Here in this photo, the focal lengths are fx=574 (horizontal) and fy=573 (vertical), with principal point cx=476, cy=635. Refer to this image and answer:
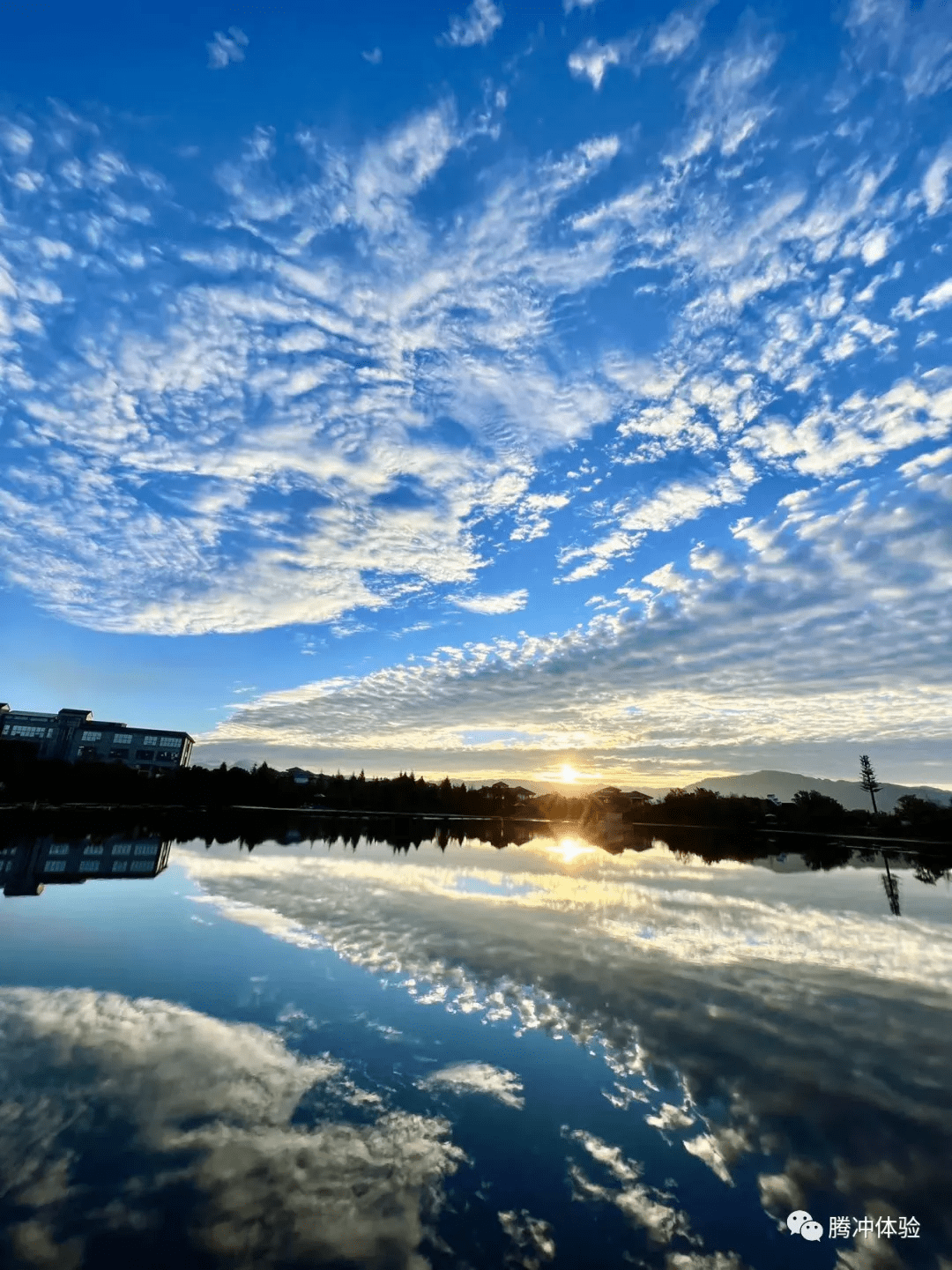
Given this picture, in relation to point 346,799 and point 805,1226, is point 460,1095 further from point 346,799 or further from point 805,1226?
point 346,799

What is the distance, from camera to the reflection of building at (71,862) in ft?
90.2

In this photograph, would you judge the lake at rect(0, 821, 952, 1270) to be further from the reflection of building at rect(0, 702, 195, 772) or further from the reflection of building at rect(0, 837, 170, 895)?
the reflection of building at rect(0, 702, 195, 772)

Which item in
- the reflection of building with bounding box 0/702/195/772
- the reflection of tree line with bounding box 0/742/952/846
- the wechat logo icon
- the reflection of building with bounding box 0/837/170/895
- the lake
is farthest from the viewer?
the reflection of building with bounding box 0/702/195/772

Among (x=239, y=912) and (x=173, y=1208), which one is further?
(x=239, y=912)

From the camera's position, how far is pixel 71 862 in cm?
3409

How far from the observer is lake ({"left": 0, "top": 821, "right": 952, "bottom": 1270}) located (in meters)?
6.68

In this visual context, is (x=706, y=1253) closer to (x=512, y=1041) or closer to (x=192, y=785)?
(x=512, y=1041)

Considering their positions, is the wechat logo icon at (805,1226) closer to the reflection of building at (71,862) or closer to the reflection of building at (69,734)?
the reflection of building at (71,862)

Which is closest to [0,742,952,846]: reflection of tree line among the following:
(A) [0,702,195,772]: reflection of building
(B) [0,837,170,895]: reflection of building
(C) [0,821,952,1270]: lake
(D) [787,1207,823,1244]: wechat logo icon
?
(A) [0,702,195,772]: reflection of building

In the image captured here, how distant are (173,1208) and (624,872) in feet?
140

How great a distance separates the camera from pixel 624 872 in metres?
44.8

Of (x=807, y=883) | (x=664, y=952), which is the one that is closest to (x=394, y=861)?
(x=664, y=952)

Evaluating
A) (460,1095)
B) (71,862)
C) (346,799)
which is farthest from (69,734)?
(460,1095)

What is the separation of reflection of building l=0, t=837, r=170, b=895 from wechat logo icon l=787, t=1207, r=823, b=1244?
1131 inches
